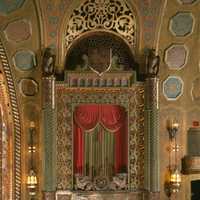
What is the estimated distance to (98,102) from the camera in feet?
41.6

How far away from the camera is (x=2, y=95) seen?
1276 cm

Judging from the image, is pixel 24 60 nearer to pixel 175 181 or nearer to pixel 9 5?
pixel 9 5

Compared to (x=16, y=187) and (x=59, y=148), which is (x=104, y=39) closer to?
(x=59, y=148)

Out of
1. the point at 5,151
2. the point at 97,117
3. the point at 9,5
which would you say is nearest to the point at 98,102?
the point at 97,117

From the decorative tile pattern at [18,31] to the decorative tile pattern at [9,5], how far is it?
28 cm

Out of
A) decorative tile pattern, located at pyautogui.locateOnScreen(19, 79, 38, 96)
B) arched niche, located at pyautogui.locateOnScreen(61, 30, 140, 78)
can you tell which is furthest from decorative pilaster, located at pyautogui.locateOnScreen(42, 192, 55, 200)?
arched niche, located at pyautogui.locateOnScreen(61, 30, 140, 78)

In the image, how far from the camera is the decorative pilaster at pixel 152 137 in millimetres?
12555

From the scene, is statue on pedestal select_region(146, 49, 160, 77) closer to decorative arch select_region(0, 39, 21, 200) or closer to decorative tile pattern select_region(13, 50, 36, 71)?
decorative tile pattern select_region(13, 50, 36, 71)

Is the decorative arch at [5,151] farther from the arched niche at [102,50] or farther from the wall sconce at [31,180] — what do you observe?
the arched niche at [102,50]

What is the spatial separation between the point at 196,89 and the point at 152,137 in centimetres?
155

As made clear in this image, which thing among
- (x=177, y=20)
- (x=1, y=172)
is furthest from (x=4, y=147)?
(x=177, y=20)

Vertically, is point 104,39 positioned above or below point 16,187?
above

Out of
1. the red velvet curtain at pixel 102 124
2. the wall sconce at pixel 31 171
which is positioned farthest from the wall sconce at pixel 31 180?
the red velvet curtain at pixel 102 124

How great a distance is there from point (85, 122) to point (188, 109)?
7.66 feet
